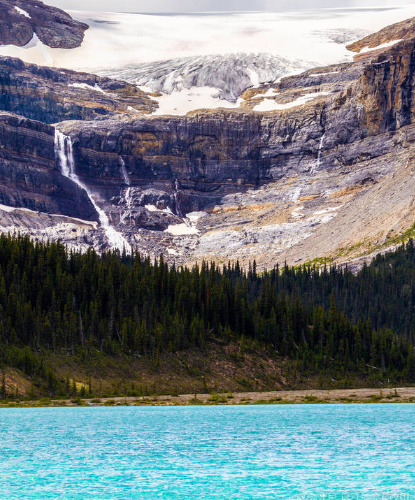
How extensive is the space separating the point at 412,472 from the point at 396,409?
4217cm

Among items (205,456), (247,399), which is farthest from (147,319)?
(205,456)

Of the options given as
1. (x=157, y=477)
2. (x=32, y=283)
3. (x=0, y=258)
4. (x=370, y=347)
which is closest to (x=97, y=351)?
(x=32, y=283)

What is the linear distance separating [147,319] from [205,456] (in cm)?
6512

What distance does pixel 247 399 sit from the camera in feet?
297

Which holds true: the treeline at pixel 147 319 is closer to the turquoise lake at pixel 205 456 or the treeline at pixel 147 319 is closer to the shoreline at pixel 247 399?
the shoreline at pixel 247 399

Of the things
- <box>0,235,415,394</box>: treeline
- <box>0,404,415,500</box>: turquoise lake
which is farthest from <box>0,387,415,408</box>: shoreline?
<box>0,404,415,500</box>: turquoise lake

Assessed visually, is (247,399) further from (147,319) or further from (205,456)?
(205,456)

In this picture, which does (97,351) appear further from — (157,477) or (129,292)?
(157,477)

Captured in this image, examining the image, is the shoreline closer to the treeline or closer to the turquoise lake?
the treeline

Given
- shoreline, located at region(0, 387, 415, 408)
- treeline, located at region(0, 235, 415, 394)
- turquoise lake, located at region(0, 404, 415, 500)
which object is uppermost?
treeline, located at region(0, 235, 415, 394)

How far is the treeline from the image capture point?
96938 millimetres

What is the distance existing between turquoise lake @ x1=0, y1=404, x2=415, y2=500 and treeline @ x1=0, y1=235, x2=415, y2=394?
79.5 feet

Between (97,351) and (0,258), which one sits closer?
(97,351)

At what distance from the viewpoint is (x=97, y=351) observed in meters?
97.8
